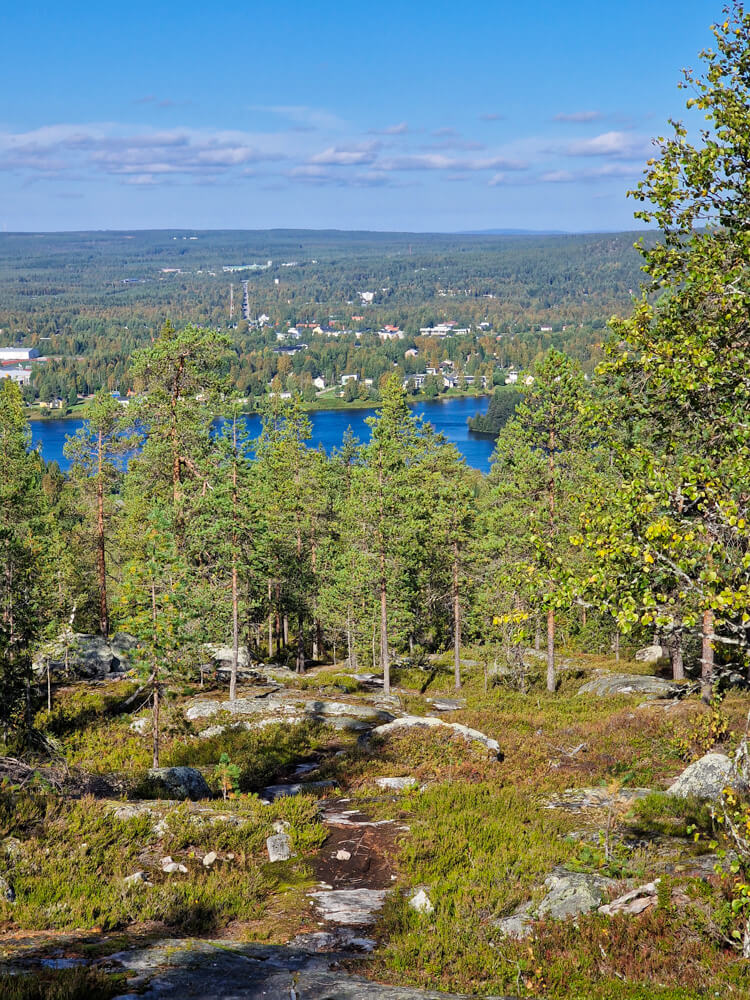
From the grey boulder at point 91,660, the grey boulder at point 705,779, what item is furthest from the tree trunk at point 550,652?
the grey boulder at point 91,660

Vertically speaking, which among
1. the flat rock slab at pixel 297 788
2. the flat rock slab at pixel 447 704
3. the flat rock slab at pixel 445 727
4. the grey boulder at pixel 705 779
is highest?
the grey boulder at pixel 705 779

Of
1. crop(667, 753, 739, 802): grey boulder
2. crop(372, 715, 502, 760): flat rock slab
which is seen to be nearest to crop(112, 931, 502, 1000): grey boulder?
crop(667, 753, 739, 802): grey boulder

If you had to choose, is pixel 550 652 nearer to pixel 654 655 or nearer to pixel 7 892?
pixel 654 655

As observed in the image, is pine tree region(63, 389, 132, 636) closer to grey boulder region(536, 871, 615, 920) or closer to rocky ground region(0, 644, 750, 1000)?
rocky ground region(0, 644, 750, 1000)

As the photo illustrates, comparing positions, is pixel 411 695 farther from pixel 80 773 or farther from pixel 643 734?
pixel 80 773

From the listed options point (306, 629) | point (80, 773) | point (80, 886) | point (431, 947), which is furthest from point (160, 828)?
point (306, 629)

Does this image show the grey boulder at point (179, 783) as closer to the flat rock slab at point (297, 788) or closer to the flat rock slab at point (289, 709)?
the flat rock slab at point (297, 788)
